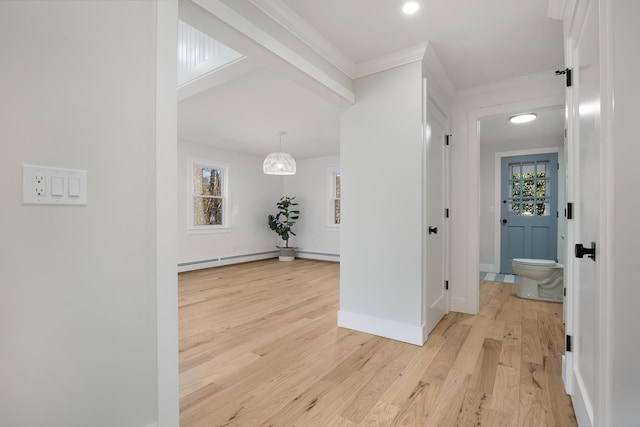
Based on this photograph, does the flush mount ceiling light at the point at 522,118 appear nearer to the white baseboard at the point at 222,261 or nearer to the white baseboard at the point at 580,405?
the white baseboard at the point at 580,405

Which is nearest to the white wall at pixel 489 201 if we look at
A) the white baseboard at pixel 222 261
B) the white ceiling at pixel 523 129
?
the white ceiling at pixel 523 129

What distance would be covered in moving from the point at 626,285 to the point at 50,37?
2014 millimetres

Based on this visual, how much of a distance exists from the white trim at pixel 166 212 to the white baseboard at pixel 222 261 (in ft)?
14.7

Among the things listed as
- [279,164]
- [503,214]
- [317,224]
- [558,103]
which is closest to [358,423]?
A: [558,103]

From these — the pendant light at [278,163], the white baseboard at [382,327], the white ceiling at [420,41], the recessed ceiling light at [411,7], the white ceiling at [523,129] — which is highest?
the white ceiling at [420,41]

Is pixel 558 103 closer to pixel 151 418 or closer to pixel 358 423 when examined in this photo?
pixel 358 423

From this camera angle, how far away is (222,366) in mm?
2074

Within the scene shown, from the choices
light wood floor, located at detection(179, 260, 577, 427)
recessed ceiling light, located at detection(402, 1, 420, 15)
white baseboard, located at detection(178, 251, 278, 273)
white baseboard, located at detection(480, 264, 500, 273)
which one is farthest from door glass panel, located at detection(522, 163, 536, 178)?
white baseboard, located at detection(178, 251, 278, 273)

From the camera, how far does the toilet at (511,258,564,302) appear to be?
3643 mm

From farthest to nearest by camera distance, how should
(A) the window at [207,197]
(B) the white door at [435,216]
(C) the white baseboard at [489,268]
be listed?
(A) the window at [207,197] → (C) the white baseboard at [489,268] → (B) the white door at [435,216]

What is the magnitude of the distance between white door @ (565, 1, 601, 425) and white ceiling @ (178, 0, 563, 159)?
675 mm

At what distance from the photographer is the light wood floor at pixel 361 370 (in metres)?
1.57

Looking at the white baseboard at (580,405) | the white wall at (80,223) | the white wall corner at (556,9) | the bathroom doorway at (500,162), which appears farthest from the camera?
the bathroom doorway at (500,162)

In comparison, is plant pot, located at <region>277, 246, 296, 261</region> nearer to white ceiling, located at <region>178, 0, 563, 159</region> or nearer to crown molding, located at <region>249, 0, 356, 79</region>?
white ceiling, located at <region>178, 0, 563, 159</region>
